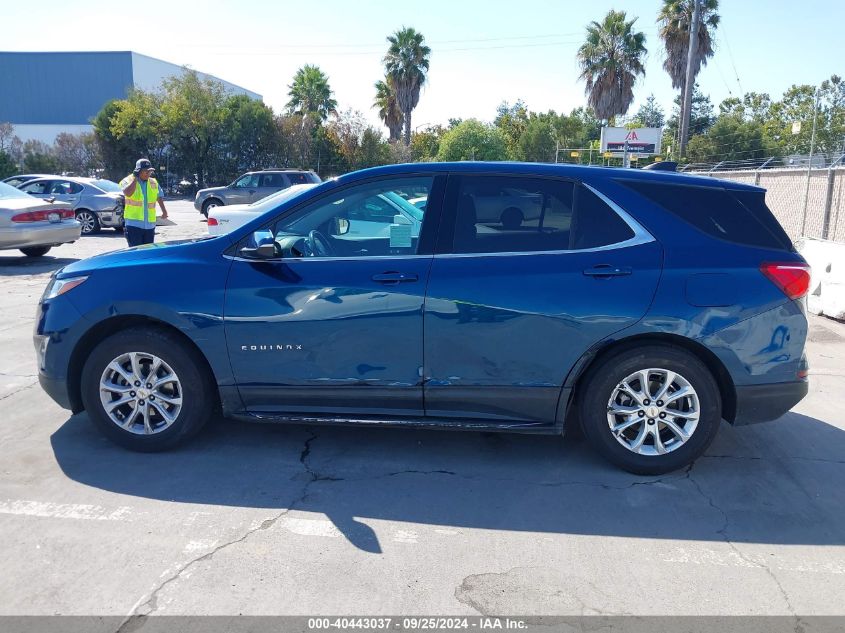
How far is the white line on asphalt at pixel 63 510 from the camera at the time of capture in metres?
3.76

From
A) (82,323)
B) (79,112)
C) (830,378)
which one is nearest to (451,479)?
(82,323)

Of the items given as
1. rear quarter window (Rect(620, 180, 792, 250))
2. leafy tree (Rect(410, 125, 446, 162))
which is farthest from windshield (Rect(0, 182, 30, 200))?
leafy tree (Rect(410, 125, 446, 162))

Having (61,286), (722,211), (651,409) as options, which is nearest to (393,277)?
(651,409)

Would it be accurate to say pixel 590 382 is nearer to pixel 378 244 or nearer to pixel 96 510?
pixel 378 244

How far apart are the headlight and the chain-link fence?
11.5 metres

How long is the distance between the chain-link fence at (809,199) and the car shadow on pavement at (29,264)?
40.3 feet

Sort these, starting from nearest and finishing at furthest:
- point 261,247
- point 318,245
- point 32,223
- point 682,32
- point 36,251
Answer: point 261,247
point 318,245
point 32,223
point 36,251
point 682,32

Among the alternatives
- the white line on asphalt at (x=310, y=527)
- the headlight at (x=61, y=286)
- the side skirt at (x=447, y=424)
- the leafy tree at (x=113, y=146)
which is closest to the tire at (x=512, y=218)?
the side skirt at (x=447, y=424)

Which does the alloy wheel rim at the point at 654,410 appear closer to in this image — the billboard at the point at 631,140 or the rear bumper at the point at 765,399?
the rear bumper at the point at 765,399

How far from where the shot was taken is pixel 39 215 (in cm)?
1264

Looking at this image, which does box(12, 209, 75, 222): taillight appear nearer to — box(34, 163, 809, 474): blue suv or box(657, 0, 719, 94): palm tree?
box(34, 163, 809, 474): blue suv

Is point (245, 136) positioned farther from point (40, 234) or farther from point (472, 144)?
point (40, 234)

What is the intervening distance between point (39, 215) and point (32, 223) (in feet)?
0.68
